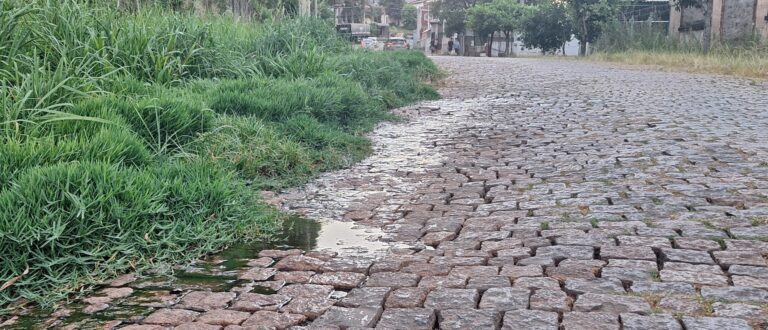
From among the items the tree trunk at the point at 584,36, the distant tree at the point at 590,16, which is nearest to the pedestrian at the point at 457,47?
the distant tree at the point at 590,16

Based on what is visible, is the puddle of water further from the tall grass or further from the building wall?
the building wall

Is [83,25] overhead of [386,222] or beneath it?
overhead

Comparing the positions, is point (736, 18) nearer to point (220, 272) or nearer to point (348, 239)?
point (348, 239)

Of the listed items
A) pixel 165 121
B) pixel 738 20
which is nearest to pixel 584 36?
pixel 738 20

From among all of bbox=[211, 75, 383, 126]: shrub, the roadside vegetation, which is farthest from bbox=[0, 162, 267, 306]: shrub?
bbox=[211, 75, 383, 126]: shrub

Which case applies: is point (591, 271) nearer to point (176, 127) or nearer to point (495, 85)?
point (176, 127)

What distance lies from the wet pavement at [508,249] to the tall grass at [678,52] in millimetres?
12086

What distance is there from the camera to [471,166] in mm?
7047

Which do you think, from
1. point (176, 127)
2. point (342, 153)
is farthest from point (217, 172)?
point (342, 153)

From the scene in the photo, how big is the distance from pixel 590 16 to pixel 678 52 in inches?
504

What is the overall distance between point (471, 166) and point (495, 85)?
9.36m

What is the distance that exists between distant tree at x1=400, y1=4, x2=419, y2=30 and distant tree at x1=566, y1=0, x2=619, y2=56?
5695 cm

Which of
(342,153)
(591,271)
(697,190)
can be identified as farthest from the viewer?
(342,153)

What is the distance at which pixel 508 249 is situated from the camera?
4246 mm
